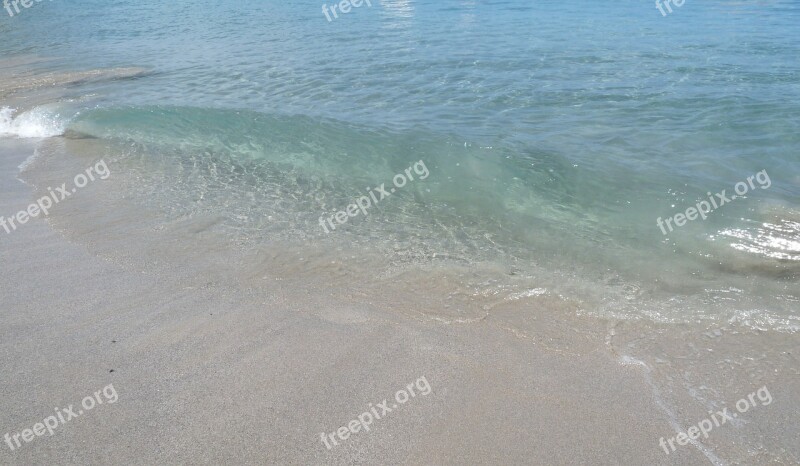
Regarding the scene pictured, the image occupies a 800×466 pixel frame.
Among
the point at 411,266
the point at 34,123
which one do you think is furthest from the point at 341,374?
the point at 34,123

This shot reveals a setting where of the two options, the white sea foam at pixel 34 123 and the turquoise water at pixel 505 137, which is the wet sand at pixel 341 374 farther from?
the white sea foam at pixel 34 123

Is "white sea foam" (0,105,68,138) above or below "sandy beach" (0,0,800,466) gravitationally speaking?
above

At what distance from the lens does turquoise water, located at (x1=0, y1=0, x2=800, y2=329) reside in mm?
7090

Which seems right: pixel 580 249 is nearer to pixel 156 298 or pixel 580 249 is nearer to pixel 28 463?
pixel 156 298

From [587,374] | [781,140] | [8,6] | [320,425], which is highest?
[8,6]

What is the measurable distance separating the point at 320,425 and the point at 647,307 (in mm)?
3750

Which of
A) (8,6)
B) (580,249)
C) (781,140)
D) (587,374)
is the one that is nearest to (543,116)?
(781,140)

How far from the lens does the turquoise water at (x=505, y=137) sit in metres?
7.09

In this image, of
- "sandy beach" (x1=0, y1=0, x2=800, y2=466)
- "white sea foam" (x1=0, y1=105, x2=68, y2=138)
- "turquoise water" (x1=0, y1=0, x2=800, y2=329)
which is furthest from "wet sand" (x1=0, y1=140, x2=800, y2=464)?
"white sea foam" (x1=0, y1=105, x2=68, y2=138)

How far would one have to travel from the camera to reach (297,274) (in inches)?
262

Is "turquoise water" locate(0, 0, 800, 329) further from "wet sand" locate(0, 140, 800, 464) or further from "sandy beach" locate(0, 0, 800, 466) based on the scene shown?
"wet sand" locate(0, 140, 800, 464)

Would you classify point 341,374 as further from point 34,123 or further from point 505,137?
point 34,123

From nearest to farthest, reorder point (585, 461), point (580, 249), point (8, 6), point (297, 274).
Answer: point (585, 461) → point (297, 274) → point (580, 249) → point (8, 6)

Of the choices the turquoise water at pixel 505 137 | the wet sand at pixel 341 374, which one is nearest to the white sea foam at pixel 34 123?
the turquoise water at pixel 505 137
